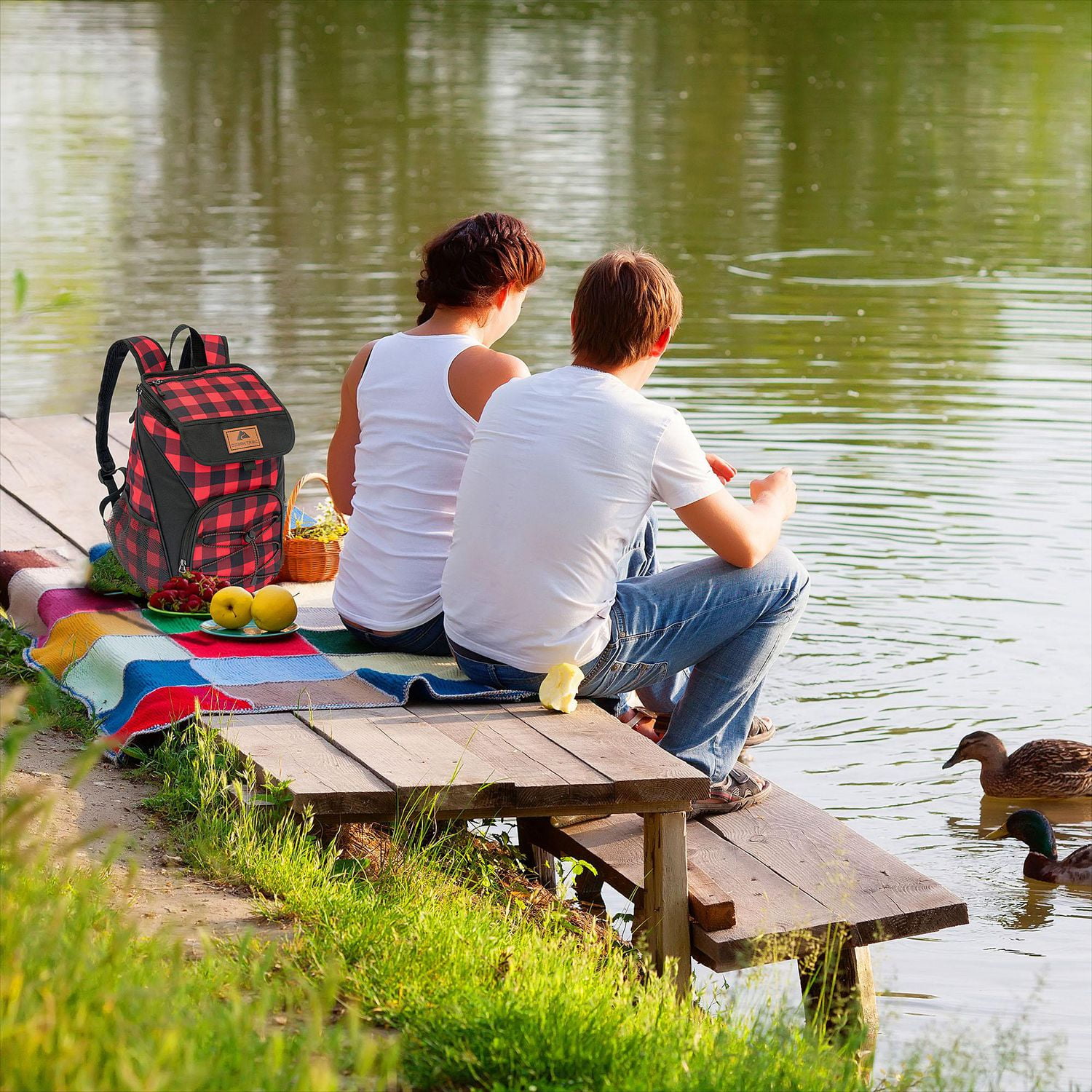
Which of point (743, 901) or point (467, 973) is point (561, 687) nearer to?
point (743, 901)

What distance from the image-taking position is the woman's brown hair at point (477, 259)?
4.64 metres

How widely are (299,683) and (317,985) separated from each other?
1.31 m

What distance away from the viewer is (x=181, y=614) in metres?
5.00

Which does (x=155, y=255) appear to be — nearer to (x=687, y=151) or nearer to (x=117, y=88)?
(x=687, y=151)

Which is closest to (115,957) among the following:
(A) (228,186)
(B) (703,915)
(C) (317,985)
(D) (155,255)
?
(C) (317,985)

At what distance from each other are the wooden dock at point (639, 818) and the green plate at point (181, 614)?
87 centimetres

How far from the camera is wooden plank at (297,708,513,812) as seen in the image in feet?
12.3

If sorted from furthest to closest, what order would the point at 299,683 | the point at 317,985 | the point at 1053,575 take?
the point at 1053,575 → the point at 299,683 → the point at 317,985

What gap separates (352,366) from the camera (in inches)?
201

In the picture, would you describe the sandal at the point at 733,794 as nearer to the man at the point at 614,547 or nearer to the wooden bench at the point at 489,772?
the man at the point at 614,547

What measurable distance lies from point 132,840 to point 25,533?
2468 mm

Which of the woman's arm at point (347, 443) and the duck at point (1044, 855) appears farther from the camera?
the duck at point (1044, 855)

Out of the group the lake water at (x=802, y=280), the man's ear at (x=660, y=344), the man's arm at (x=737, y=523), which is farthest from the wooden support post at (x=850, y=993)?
the man's ear at (x=660, y=344)

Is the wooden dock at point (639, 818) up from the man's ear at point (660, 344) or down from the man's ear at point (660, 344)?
down
